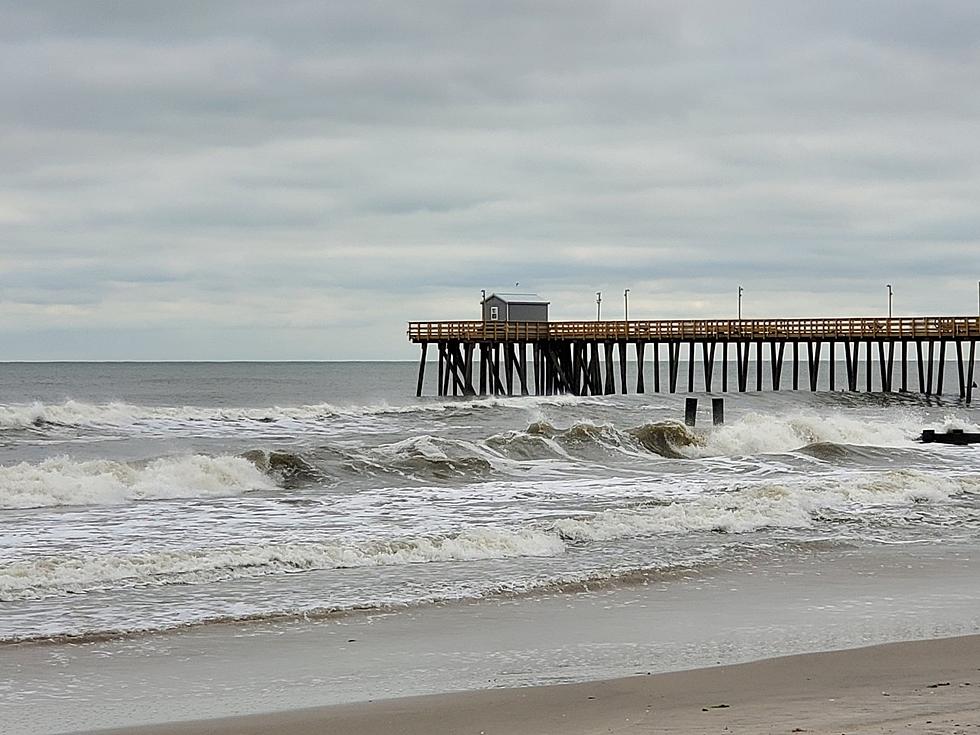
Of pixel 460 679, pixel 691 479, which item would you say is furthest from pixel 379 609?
pixel 691 479

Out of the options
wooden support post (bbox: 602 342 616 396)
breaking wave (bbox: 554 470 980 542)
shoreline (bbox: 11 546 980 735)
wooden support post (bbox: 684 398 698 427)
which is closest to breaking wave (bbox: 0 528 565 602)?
breaking wave (bbox: 554 470 980 542)

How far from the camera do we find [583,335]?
2119 inches

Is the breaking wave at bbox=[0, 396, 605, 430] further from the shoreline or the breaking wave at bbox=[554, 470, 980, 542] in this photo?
the shoreline

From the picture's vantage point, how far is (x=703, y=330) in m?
52.8

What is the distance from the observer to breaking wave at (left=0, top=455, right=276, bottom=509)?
17.1 metres

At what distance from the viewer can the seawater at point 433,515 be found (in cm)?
1048

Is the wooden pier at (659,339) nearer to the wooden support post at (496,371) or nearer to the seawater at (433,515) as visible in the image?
the wooden support post at (496,371)

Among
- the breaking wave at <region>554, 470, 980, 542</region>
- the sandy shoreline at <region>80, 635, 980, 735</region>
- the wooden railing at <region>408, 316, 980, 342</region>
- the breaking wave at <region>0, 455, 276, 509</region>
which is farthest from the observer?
the wooden railing at <region>408, 316, 980, 342</region>

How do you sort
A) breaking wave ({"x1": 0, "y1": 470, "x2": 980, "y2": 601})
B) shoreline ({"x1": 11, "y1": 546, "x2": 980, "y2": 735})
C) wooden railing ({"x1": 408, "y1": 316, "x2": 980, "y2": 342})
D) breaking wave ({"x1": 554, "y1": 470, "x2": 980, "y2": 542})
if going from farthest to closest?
wooden railing ({"x1": 408, "y1": 316, "x2": 980, "y2": 342}) → breaking wave ({"x1": 554, "y1": 470, "x2": 980, "y2": 542}) → breaking wave ({"x1": 0, "y1": 470, "x2": 980, "y2": 601}) → shoreline ({"x1": 11, "y1": 546, "x2": 980, "y2": 735})

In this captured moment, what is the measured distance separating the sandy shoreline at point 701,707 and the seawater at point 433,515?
2921 millimetres

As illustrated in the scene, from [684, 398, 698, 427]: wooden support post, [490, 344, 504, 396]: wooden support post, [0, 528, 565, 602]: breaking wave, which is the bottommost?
[0, 528, 565, 602]: breaking wave

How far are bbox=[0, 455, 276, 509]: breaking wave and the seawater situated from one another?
47mm

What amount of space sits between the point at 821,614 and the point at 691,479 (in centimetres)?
1148

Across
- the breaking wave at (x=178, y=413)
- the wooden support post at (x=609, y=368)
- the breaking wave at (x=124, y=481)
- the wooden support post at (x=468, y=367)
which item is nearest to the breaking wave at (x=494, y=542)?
the breaking wave at (x=124, y=481)
